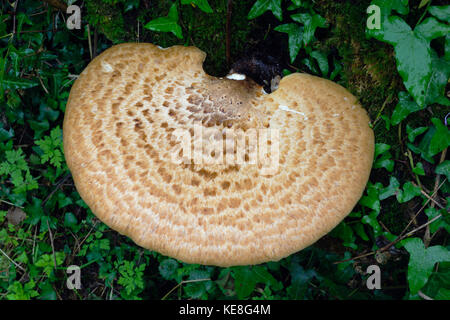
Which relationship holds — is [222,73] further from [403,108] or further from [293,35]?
[403,108]

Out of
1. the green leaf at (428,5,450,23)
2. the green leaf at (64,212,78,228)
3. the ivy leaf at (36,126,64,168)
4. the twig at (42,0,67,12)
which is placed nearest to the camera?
the green leaf at (428,5,450,23)

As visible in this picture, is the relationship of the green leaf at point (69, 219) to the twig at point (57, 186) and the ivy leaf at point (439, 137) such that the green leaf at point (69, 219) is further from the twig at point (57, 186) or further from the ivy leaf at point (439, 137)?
the ivy leaf at point (439, 137)

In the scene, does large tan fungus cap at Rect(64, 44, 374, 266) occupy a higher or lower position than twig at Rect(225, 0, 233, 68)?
lower

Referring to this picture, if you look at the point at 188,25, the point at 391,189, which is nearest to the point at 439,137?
the point at 391,189

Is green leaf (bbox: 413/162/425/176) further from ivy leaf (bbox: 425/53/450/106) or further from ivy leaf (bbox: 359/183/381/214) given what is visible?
ivy leaf (bbox: 425/53/450/106)

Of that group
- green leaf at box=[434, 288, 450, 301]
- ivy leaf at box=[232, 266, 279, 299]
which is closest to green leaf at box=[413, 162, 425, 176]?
green leaf at box=[434, 288, 450, 301]

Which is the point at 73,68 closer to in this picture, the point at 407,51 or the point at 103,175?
the point at 103,175
